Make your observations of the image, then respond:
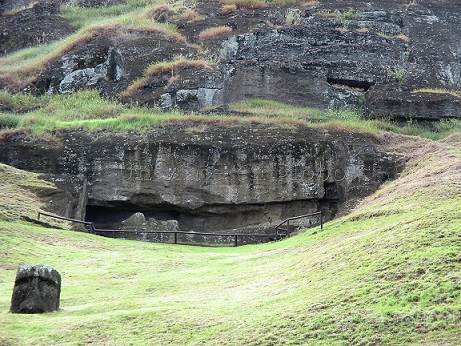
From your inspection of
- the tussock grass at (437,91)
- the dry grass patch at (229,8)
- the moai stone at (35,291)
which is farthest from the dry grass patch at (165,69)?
the moai stone at (35,291)

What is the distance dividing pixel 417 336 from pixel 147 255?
46.4 feet

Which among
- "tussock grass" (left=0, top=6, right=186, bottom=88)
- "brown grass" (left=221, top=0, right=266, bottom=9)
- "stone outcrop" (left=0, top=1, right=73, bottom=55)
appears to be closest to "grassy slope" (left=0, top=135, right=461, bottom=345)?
"tussock grass" (left=0, top=6, right=186, bottom=88)

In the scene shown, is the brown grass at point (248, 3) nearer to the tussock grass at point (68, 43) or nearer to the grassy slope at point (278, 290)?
the tussock grass at point (68, 43)

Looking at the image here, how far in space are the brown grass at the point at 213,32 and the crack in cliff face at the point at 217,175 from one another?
1376cm

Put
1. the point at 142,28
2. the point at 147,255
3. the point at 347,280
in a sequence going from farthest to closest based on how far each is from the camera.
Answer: the point at 142,28 → the point at 147,255 → the point at 347,280

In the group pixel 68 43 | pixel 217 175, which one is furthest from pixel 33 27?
pixel 217 175

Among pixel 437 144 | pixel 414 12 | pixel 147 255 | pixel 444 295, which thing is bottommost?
pixel 147 255

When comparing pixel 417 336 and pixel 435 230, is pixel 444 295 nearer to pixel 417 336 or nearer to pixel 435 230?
pixel 417 336

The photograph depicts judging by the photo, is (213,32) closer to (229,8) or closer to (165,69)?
(229,8)

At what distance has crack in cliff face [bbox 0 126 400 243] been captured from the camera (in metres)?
35.1

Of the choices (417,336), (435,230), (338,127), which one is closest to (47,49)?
(338,127)

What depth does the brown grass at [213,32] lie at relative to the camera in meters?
48.6

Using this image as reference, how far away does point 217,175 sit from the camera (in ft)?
116

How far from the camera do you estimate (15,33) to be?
58500 mm
